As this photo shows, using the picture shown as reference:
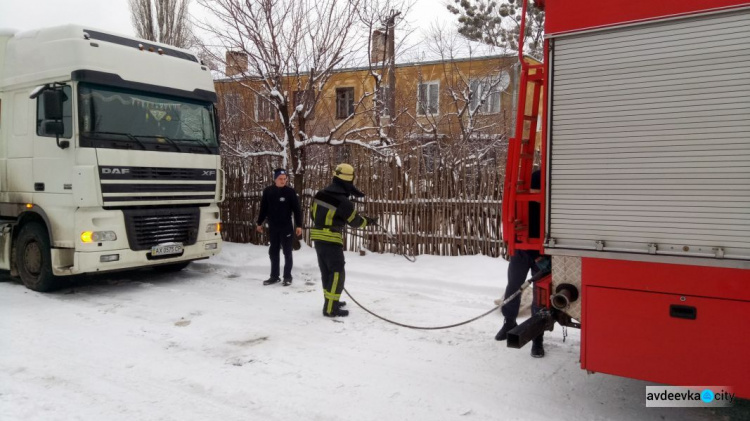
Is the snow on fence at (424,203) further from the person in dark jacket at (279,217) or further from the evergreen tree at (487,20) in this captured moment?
the evergreen tree at (487,20)

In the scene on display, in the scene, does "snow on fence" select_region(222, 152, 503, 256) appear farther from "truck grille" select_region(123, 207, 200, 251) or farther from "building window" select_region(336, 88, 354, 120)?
"building window" select_region(336, 88, 354, 120)

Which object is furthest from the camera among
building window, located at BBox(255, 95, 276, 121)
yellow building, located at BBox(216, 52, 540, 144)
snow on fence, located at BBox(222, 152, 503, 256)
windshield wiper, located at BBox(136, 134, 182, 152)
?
building window, located at BBox(255, 95, 276, 121)

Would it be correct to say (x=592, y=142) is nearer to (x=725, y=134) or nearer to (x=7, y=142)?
(x=725, y=134)

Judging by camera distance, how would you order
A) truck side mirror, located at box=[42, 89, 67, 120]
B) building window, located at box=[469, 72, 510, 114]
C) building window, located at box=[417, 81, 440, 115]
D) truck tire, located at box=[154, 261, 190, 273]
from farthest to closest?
building window, located at box=[417, 81, 440, 115] < building window, located at box=[469, 72, 510, 114] < truck tire, located at box=[154, 261, 190, 273] < truck side mirror, located at box=[42, 89, 67, 120]

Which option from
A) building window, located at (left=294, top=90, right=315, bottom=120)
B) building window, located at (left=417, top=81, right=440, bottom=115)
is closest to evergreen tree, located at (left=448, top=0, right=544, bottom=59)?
building window, located at (left=417, top=81, right=440, bottom=115)

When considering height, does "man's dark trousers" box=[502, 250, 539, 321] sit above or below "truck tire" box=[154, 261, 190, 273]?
above

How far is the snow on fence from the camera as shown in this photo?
8.74 meters

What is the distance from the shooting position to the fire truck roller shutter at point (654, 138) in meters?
3.03

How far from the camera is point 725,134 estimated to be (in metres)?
3.04

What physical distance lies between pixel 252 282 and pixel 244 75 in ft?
14.5

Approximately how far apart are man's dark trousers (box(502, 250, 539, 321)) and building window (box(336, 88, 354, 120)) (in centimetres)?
1003

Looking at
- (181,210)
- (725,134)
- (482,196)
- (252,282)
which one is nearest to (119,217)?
(181,210)

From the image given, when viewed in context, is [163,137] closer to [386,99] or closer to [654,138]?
[654,138]

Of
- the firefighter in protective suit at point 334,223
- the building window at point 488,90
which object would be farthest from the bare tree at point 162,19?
the firefighter in protective suit at point 334,223
